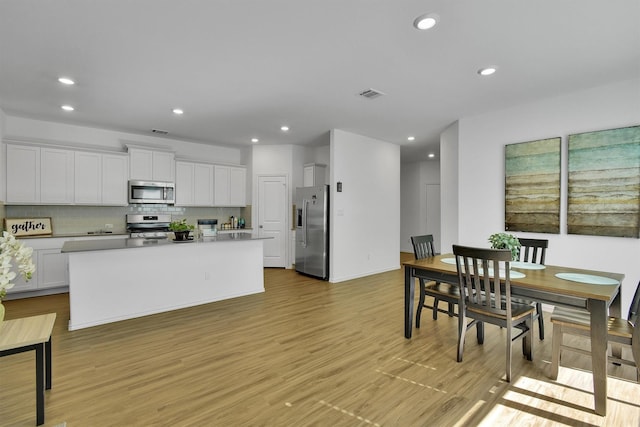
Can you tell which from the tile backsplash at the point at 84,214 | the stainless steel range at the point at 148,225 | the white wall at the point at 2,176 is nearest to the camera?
the white wall at the point at 2,176

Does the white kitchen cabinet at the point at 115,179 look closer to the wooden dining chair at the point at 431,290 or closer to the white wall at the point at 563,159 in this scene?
the wooden dining chair at the point at 431,290

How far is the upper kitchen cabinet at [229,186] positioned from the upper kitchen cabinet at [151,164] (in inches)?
36.7

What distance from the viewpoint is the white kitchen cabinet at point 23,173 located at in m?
4.56

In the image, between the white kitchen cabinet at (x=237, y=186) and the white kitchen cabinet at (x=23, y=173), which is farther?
the white kitchen cabinet at (x=237, y=186)

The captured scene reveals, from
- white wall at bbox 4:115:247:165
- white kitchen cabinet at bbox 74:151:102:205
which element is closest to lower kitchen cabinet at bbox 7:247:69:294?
white kitchen cabinet at bbox 74:151:102:205

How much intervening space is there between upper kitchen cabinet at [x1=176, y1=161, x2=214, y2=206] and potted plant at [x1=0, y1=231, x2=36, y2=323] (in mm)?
4779

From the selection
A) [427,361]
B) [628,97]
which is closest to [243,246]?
[427,361]

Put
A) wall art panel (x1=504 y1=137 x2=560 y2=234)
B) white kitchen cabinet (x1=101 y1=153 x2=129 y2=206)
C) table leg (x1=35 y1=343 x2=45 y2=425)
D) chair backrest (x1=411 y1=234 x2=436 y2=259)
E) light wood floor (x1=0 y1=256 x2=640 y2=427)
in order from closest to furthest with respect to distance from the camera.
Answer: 1. table leg (x1=35 y1=343 x2=45 y2=425)
2. light wood floor (x1=0 y1=256 x2=640 y2=427)
3. chair backrest (x1=411 y1=234 x2=436 y2=259)
4. wall art panel (x1=504 y1=137 x2=560 y2=234)
5. white kitchen cabinet (x1=101 y1=153 x2=129 y2=206)

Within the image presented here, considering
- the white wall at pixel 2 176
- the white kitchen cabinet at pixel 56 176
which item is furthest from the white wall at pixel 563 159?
the white wall at pixel 2 176

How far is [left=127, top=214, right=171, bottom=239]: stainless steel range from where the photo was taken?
18.5 feet

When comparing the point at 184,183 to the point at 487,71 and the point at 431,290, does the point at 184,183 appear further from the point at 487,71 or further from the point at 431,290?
the point at 487,71

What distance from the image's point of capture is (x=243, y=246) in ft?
15.0

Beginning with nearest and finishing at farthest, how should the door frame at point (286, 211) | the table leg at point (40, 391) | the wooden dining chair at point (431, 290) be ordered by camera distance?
1. the table leg at point (40, 391)
2. the wooden dining chair at point (431, 290)
3. the door frame at point (286, 211)

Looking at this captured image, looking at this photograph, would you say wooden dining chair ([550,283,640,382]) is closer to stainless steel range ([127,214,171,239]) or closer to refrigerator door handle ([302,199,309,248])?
refrigerator door handle ([302,199,309,248])
